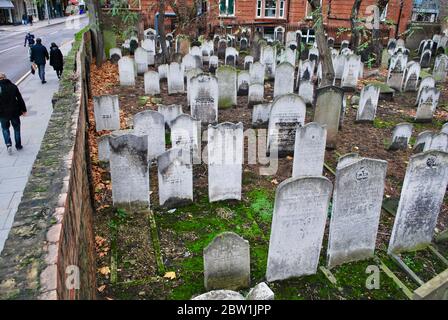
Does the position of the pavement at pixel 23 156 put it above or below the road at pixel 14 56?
below

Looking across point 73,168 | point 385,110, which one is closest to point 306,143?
point 73,168

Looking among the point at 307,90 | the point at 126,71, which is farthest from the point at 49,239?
the point at 126,71

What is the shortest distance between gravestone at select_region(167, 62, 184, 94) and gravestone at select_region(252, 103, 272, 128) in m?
4.01

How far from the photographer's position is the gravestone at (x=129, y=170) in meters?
6.07

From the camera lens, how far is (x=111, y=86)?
14359 millimetres

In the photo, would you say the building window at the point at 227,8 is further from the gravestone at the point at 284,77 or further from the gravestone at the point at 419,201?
the gravestone at the point at 419,201

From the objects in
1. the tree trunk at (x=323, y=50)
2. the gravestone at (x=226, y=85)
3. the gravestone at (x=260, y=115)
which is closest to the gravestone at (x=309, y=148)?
the gravestone at (x=260, y=115)

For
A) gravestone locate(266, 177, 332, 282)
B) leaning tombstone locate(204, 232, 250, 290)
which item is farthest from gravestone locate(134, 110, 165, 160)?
gravestone locate(266, 177, 332, 282)

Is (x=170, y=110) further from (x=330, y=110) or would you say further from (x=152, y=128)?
(x=330, y=110)

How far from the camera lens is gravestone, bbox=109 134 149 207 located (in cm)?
607

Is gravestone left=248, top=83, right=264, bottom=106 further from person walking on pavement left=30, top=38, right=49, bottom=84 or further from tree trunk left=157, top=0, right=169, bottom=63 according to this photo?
person walking on pavement left=30, top=38, right=49, bottom=84

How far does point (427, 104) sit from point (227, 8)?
68.4ft

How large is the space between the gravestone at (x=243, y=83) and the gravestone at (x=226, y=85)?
1208 mm

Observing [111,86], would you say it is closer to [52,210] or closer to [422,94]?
[422,94]
